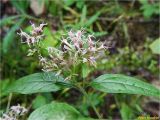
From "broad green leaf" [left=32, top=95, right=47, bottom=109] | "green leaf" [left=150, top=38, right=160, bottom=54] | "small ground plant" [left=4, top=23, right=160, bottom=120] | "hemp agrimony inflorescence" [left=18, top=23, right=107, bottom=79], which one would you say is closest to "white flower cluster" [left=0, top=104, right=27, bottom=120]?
"small ground plant" [left=4, top=23, right=160, bottom=120]

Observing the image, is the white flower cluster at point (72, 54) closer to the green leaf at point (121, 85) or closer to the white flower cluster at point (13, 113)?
the green leaf at point (121, 85)

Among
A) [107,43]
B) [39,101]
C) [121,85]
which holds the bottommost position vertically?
[39,101]

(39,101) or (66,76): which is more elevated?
(66,76)

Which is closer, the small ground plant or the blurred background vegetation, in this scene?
the small ground plant

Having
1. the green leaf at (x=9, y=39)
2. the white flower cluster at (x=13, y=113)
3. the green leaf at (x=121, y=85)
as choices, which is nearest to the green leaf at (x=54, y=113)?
the green leaf at (x=121, y=85)

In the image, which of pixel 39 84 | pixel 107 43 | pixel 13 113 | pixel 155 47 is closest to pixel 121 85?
pixel 39 84

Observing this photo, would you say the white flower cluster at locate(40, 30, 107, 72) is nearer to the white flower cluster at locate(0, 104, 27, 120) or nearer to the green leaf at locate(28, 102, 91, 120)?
the green leaf at locate(28, 102, 91, 120)

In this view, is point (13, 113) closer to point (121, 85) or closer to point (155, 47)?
point (121, 85)
